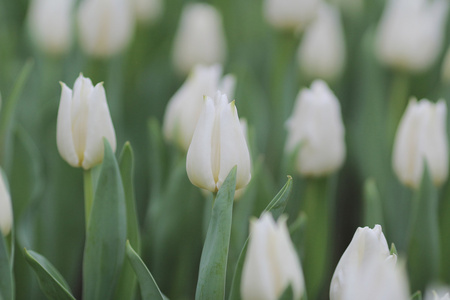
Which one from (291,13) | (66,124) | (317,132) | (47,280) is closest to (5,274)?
(47,280)

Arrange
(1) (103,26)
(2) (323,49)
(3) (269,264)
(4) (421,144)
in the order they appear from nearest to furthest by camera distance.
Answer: (3) (269,264), (4) (421,144), (1) (103,26), (2) (323,49)

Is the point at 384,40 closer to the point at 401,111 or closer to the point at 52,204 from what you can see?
the point at 401,111

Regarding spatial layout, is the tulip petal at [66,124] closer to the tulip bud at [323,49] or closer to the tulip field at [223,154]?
the tulip field at [223,154]

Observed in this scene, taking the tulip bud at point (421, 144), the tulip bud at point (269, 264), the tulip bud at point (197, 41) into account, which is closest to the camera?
the tulip bud at point (269, 264)

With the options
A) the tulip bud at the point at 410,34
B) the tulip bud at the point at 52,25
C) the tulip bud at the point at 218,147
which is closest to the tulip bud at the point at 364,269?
the tulip bud at the point at 218,147

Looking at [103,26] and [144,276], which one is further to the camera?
[103,26]

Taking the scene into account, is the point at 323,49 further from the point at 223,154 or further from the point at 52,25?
the point at 223,154
